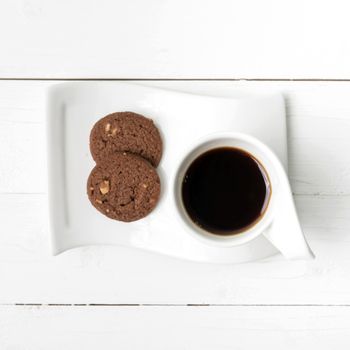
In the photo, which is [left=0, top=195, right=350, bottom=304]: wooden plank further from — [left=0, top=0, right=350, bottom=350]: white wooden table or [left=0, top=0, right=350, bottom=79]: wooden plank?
[left=0, top=0, right=350, bottom=79]: wooden plank

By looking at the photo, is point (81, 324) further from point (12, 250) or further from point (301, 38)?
point (301, 38)

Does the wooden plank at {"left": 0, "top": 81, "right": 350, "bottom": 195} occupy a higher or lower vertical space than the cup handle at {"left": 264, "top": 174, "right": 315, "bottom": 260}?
higher

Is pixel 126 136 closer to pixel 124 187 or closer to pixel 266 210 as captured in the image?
pixel 124 187

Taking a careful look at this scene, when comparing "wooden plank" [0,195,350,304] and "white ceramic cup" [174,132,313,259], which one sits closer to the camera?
"white ceramic cup" [174,132,313,259]

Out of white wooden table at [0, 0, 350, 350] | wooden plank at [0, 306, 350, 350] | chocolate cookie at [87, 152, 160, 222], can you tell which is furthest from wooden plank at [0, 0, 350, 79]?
wooden plank at [0, 306, 350, 350]

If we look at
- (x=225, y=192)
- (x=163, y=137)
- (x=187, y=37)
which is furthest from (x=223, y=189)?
(x=187, y=37)

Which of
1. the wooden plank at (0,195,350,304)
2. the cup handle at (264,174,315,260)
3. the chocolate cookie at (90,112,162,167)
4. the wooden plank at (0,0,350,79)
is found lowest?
the wooden plank at (0,195,350,304)
